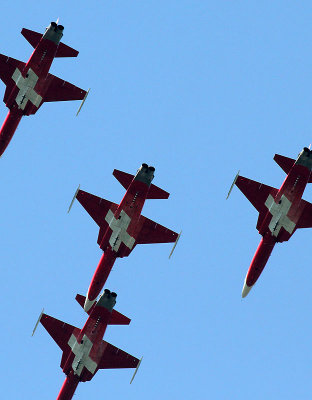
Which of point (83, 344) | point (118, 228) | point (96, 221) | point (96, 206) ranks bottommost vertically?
point (83, 344)

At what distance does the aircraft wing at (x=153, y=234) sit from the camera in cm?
10794

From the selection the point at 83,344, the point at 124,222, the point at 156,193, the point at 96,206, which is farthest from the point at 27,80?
the point at 83,344

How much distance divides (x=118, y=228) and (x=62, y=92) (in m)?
14.2

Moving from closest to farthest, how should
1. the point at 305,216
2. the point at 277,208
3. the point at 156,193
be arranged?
the point at 277,208, the point at 156,193, the point at 305,216

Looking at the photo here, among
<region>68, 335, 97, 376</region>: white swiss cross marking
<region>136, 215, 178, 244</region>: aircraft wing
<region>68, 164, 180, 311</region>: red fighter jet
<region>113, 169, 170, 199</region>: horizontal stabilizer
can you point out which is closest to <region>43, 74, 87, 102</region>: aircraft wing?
<region>68, 164, 180, 311</region>: red fighter jet

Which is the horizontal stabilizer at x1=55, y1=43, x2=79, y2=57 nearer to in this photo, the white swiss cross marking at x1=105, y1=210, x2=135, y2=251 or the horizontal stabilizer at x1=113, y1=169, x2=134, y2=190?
the horizontal stabilizer at x1=113, y1=169, x2=134, y2=190

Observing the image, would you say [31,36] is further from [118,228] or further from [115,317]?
[115,317]

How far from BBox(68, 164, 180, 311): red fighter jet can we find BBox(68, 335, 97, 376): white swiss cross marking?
298 cm

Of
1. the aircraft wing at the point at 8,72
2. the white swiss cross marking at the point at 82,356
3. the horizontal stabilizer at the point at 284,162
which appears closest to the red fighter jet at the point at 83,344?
the white swiss cross marking at the point at 82,356

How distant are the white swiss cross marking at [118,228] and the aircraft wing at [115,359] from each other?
29.0 feet

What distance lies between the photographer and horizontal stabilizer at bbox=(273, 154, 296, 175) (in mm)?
103438

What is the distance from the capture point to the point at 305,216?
347ft

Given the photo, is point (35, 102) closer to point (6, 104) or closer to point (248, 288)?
point (6, 104)

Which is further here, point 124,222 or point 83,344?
point 83,344
